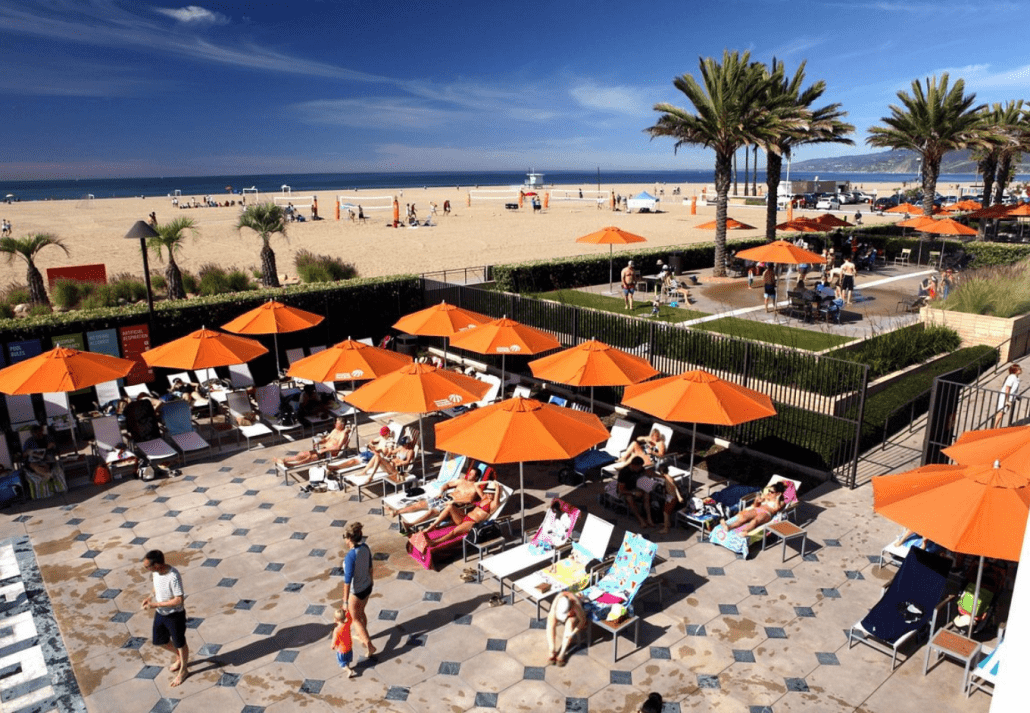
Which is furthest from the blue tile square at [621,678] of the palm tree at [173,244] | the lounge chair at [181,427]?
the palm tree at [173,244]

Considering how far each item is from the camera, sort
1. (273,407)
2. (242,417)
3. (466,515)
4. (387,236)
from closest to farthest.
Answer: (466,515) < (242,417) < (273,407) < (387,236)

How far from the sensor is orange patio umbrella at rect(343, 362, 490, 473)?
1070cm

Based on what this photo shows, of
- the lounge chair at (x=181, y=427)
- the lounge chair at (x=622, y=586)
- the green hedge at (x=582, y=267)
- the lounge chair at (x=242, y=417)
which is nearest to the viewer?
the lounge chair at (x=622, y=586)

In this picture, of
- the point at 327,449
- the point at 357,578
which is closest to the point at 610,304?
the point at 327,449

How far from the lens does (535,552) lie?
9430 mm

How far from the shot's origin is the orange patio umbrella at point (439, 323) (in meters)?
14.9

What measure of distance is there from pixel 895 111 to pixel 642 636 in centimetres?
3532

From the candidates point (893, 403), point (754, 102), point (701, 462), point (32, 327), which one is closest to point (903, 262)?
point (754, 102)

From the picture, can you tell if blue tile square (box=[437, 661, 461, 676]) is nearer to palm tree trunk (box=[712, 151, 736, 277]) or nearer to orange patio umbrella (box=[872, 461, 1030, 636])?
orange patio umbrella (box=[872, 461, 1030, 636])

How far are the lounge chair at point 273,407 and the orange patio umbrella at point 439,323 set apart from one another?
112 inches

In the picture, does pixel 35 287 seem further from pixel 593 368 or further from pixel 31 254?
pixel 593 368

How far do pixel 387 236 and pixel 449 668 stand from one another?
137ft

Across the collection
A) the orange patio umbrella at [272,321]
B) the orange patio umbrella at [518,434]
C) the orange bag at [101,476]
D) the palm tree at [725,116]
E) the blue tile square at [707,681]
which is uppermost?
the palm tree at [725,116]

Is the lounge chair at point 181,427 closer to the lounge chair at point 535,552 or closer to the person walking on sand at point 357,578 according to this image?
the lounge chair at point 535,552
